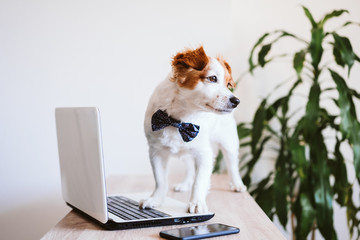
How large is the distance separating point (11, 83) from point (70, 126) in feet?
3.54

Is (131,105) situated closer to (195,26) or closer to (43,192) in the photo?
(195,26)

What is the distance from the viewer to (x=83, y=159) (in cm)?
96

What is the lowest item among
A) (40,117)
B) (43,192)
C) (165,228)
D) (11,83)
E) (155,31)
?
(43,192)

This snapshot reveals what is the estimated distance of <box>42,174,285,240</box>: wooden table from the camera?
0.92 metres

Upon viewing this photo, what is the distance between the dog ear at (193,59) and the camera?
3.57 feet

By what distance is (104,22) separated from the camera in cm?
193

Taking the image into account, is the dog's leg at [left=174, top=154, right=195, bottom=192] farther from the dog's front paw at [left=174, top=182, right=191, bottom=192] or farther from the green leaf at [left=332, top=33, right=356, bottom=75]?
the green leaf at [left=332, top=33, right=356, bottom=75]

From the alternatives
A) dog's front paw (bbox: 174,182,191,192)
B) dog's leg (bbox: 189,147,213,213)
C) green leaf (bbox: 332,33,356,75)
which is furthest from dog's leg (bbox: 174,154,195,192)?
green leaf (bbox: 332,33,356,75)

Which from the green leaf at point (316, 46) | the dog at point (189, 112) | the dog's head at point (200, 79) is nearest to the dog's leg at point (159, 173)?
the dog at point (189, 112)

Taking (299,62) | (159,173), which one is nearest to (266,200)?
(299,62)

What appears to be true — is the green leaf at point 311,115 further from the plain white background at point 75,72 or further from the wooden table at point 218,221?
the plain white background at point 75,72

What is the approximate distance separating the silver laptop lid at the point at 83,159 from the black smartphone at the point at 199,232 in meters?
0.17

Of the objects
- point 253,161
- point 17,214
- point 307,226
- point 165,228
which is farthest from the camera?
point 17,214

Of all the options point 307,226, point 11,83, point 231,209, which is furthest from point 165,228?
point 11,83
